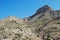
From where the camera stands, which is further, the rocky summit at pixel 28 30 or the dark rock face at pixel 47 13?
the dark rock face at pixel 47 13

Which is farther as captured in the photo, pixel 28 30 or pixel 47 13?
pixel 47 13

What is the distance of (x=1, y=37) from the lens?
1681 inches

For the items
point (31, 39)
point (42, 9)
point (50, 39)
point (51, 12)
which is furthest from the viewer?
point (42, 9)

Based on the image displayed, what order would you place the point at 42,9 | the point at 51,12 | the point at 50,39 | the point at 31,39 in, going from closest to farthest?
the point at 50,39 → the point at 31,39 → the point at 51,12 → the point at 42,9

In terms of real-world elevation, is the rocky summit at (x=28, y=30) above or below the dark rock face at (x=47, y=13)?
below

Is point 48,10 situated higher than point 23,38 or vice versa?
point 48,10

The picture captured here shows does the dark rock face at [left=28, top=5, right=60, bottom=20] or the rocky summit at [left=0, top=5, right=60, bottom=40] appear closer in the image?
the rocky summit at [left=0, top=5, right=60, bottom=40]

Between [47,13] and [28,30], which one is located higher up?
[47,13]

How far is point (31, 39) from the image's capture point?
45.5m

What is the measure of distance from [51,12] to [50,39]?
84.8m

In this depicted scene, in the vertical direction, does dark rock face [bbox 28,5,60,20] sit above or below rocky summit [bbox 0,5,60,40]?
above

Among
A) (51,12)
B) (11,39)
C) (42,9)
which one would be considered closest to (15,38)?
(11,39)

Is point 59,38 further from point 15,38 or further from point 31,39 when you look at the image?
point 15,38

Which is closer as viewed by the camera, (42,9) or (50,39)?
(50,39)
